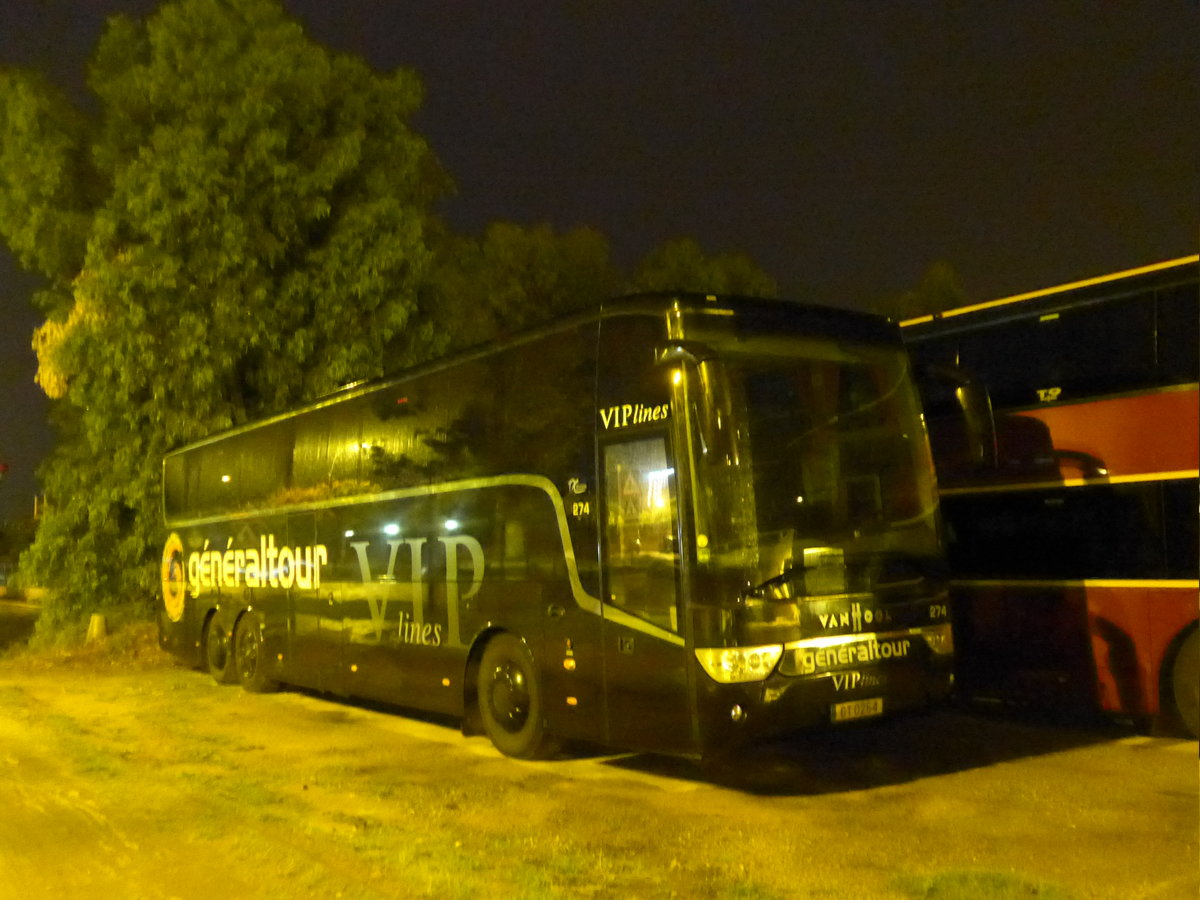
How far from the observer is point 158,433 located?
17.5 m

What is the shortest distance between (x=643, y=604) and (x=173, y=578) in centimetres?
1115

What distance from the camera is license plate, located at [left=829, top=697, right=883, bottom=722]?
7.49 m

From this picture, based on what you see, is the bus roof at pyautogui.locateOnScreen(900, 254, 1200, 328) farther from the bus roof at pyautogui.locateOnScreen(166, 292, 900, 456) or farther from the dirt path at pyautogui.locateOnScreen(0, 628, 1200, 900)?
the dirt path at pyautogui.locateOnScreen(0, 628, 1200, 900)

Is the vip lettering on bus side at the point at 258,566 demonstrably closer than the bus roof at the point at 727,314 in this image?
No

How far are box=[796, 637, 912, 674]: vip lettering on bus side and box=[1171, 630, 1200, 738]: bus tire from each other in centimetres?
261

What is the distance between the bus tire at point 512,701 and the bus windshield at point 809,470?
2.48m

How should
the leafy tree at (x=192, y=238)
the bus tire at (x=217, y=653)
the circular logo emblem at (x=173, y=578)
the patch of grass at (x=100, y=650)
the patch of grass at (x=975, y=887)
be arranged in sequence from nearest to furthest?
the patch of grass at (x=975, y=887)
the bus tire at (x=217, y=653)
the circular logo emblem at (x=173, y=578)
the leafy tree at (x=192, y=238)
the patch of grass at (x=100, y=650)

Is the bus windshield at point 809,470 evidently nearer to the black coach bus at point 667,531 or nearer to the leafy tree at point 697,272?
the black coach bus at point 667,531

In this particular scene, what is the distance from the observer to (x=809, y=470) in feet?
24.8

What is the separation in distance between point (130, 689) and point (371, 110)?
9607 millimetres

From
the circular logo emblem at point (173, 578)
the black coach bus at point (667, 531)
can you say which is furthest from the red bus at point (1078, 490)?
the circular logo emblem at point (173, 578)

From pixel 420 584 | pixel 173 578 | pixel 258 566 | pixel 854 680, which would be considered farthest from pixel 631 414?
pixel 173 578

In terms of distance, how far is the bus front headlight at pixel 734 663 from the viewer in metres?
7.11

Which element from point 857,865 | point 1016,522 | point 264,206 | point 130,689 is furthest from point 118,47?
point 857,865
